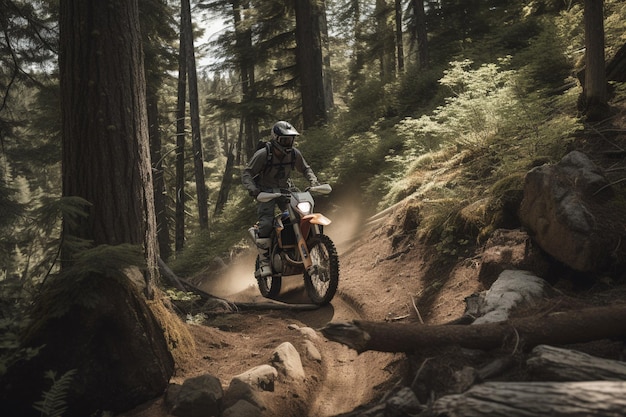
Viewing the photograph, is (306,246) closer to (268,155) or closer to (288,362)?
(268,155)

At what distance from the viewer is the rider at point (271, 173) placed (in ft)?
24.3

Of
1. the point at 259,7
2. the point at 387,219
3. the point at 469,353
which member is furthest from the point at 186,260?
the point at 469,353

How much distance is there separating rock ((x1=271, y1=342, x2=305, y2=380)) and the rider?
314 centimetres

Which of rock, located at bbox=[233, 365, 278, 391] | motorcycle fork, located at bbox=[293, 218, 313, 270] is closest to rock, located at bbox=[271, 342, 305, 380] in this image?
rock, located at bbox=[233, 365, 278, 391]

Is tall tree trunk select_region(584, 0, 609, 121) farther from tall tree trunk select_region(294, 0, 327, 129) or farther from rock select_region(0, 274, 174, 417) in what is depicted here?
tall tree trunk select_region(294, 0, 327, 129)

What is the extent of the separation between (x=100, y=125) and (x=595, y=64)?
6842 millimetres

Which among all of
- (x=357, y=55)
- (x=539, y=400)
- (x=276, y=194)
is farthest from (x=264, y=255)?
(x=357, y=55)

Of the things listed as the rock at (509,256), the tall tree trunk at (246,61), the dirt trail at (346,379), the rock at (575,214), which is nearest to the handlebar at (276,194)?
the dirt trail at (346,379)

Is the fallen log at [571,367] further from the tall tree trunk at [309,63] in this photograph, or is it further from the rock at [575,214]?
the tall tree trunk at [309,63]

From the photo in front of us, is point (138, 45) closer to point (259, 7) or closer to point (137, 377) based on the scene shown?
point (137, 377)

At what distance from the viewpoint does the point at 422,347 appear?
3205 mm

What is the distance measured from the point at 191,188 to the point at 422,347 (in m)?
28.5

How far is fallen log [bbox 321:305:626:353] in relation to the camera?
2.96m

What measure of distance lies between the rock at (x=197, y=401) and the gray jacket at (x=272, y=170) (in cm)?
417
